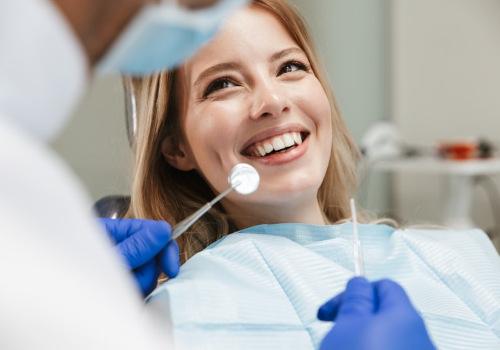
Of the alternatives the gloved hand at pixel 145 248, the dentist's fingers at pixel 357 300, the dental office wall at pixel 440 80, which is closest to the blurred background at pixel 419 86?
the dental office wall at pixel 440 80

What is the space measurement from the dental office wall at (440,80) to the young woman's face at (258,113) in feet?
6.77

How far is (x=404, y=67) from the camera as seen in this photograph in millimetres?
3471

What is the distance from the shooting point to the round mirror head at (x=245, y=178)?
3.92 feet

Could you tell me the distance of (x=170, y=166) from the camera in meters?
1.42

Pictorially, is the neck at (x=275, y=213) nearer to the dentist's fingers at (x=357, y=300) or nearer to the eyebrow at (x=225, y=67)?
the eyebrow at (x=225, y=67)

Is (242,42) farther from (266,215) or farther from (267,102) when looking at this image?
(266,215)

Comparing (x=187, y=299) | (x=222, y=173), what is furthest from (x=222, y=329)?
(x=222, y=173)

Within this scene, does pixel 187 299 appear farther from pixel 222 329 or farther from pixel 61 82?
pixel 61 82

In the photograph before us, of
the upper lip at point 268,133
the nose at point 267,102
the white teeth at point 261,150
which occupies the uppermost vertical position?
the nose at point 267,102

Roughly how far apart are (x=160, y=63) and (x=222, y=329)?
0.47 m

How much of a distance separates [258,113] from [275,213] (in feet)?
0.73

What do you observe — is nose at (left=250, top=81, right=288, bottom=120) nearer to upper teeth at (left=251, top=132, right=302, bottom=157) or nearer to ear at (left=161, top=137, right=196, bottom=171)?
upper teeth at (left=251, top=132, right=302, bottom=157)

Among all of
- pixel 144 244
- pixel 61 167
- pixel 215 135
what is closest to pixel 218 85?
pixel 215 135

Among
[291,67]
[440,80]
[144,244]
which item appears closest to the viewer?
[144,244]
